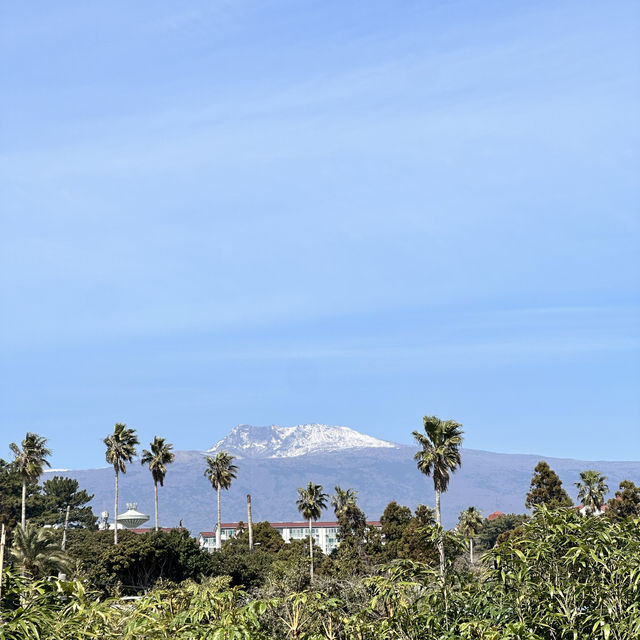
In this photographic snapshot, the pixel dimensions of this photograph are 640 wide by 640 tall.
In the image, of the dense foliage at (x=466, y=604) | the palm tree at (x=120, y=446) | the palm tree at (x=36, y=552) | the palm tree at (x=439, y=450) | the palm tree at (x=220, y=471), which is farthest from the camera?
the palm tree at (x=220, y=471)

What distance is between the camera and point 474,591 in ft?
65.7

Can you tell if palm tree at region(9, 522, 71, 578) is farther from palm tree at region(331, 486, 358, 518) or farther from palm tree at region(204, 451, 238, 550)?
palm tree at region(331, 486, 358, 518)

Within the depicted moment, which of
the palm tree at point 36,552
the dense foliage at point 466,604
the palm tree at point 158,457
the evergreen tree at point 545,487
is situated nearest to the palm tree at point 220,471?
the palm tree at point 158,457

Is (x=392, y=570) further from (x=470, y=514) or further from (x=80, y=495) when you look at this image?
(x=80, y=495)

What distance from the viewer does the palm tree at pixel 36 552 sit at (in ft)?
190

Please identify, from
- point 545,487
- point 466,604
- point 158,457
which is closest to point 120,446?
point 158,457

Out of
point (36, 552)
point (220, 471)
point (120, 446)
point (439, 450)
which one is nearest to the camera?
point (36, 552)

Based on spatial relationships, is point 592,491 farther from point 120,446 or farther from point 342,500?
point 120,446

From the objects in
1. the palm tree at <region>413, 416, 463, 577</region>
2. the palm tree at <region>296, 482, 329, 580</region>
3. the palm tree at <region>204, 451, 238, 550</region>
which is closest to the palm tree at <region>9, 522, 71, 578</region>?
the palm tree at <region>413, 416, 463, 577</region>

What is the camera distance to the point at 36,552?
193 ft

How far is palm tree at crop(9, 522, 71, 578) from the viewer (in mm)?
57781

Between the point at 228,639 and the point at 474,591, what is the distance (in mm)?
6417

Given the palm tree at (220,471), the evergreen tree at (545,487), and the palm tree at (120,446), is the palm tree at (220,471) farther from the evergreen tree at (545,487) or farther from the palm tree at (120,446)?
the evergreen tree at (545,487)

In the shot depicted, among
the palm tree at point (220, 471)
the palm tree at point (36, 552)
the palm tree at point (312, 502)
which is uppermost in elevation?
the palm tree at point (220, 471)
